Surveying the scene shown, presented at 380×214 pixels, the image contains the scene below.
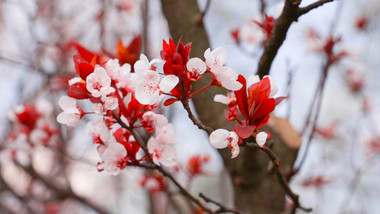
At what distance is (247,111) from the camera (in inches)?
24.8

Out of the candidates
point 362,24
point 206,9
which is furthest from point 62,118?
point 362,24

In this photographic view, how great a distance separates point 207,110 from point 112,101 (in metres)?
0.47

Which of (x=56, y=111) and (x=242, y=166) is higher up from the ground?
(x=242, y=166)

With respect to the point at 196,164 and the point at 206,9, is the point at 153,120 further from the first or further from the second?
the point at 196,164

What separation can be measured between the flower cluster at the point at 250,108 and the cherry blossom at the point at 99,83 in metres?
0.21

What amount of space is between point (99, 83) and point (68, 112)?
104mm

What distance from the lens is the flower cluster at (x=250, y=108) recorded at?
0.59m

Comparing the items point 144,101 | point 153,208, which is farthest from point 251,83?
point 153,208

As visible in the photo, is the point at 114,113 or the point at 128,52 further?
the point at 128,52

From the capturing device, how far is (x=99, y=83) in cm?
63

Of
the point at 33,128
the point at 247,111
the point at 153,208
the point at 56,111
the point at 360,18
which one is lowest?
the point at 153,208

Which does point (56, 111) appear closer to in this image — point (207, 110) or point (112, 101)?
point (207, 110)

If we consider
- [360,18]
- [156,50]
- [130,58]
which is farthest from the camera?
[156,50]

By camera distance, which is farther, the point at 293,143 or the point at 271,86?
the point at 293,143
